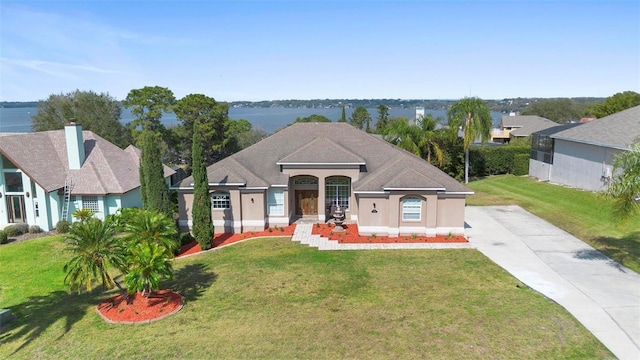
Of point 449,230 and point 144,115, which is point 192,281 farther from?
point 144,115

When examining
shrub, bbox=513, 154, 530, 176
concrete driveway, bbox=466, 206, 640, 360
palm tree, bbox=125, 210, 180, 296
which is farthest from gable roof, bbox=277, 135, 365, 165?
shrub, bbox=513, 154, 530, 176

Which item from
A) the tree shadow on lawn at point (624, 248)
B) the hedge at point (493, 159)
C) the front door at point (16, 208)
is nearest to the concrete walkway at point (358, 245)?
the tree shadow on lawn at point (624, 248)

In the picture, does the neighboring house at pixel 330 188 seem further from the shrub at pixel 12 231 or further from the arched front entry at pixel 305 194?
the shrub at pixel 12 231

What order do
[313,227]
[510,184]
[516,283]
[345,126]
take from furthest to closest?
[510,184], [345,126], [313,227], [516,283]

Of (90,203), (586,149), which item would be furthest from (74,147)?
(586,149)

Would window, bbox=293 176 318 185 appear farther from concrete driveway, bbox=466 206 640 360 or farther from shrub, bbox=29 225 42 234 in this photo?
shrub, bbox=29 225 42 234

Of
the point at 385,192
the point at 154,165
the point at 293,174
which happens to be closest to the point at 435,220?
the point at 385,192

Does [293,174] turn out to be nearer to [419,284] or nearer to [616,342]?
[419,284]
